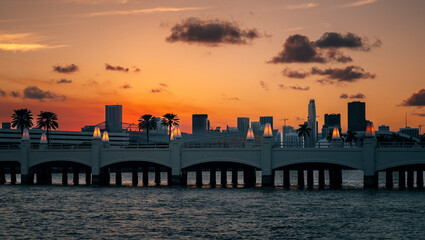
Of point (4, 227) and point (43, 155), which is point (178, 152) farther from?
point (4, 227)

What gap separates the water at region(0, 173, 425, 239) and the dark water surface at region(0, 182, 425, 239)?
0.08 metres

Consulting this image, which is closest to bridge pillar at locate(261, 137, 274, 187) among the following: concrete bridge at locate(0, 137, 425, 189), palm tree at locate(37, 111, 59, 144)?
concrete bridge at locate(0, 137, 425, 189)

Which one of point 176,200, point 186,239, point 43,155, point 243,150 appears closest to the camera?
point 186,239

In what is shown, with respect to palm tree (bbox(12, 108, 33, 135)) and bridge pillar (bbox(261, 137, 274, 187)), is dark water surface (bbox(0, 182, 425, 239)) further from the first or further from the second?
palm tree (bbox(12, 108, 33, 135))

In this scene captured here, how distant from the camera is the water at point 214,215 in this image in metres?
44.6

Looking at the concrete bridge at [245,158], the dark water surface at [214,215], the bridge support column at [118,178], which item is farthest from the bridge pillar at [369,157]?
the bridge support column at [118,178]

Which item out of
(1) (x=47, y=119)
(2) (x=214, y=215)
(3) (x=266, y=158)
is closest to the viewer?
(2) (x=214, y=215)

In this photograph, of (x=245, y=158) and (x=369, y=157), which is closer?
(x=369, y=157)

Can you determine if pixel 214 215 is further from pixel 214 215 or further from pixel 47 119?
pixel 47 119

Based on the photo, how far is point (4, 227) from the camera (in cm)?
4762

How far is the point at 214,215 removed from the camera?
177ft

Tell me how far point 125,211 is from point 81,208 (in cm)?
570

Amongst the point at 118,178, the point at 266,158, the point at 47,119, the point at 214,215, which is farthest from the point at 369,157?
the point at 47,119

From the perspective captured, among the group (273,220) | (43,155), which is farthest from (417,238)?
(43,155)
